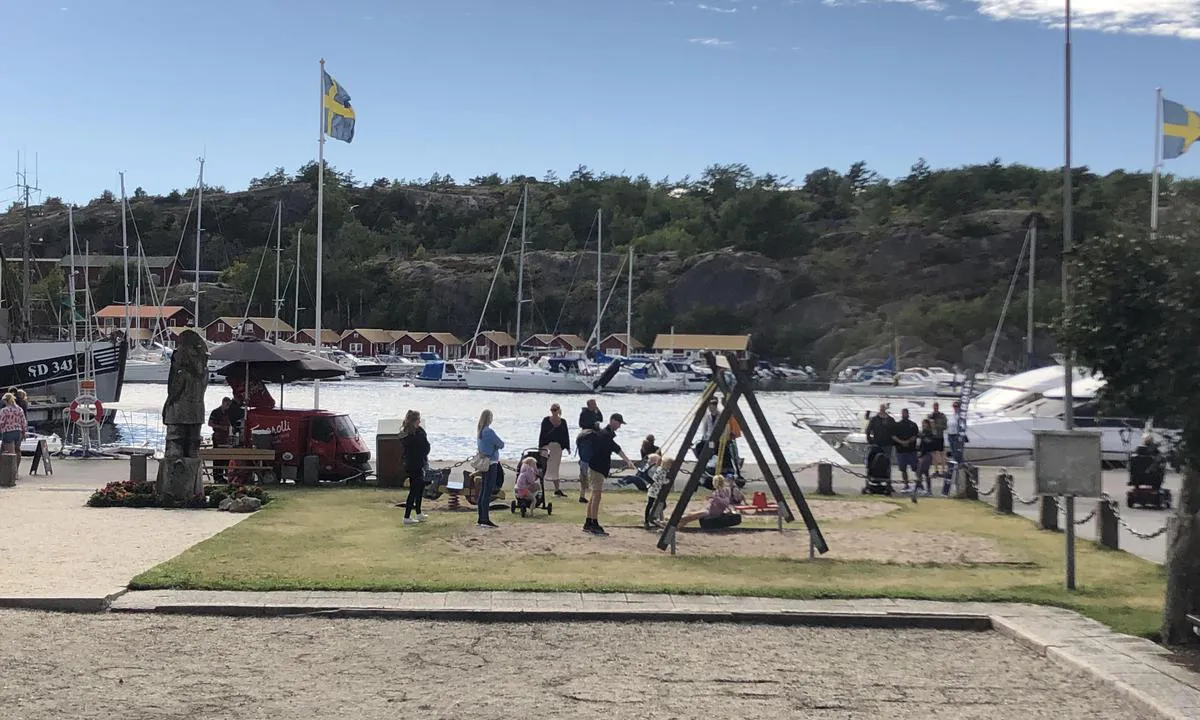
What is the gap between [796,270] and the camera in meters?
126

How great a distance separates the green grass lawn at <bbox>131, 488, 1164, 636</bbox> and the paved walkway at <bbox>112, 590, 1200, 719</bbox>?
32cm

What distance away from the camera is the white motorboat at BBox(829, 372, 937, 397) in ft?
281

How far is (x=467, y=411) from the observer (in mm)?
60719

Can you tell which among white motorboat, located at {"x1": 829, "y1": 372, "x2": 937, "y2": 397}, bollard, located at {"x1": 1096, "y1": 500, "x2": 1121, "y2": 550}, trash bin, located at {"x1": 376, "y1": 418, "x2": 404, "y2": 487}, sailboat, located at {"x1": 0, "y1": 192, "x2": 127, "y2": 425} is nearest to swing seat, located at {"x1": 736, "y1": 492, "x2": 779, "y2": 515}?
bollard, located at {"x1": 1096, "y1": 500, "x2": 1121, "y2": 550}

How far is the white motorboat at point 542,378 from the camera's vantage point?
264ft

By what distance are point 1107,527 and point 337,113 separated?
2267 cm

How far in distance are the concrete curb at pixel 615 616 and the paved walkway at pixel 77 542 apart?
0.88m

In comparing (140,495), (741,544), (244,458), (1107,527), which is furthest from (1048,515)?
(140,495)

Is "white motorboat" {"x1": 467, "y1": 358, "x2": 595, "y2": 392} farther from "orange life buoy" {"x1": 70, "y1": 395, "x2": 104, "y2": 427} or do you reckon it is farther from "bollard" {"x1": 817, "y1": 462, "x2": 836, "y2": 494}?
"bollard" {"x1": 817, "y1": 462, "x2": 836, "y2": 494}

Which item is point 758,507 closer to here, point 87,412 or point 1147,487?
point 1147,487

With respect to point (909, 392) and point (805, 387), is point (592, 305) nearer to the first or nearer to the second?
point (805, 387)

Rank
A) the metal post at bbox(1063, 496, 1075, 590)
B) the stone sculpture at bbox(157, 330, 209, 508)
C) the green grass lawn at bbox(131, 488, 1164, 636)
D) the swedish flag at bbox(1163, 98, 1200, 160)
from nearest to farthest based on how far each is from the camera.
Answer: the green grass lawn at bbox(131, 488, 1164, 636), the metal post at bbox(1063, 496, 1075, 590), the stone sculpture at bbox(157, 330, 209, 508), the swedish flag at bbox(1163, 98, 1200, 160)

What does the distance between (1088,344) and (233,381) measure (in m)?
18.6

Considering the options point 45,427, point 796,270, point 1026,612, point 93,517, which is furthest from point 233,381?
point 796,270
